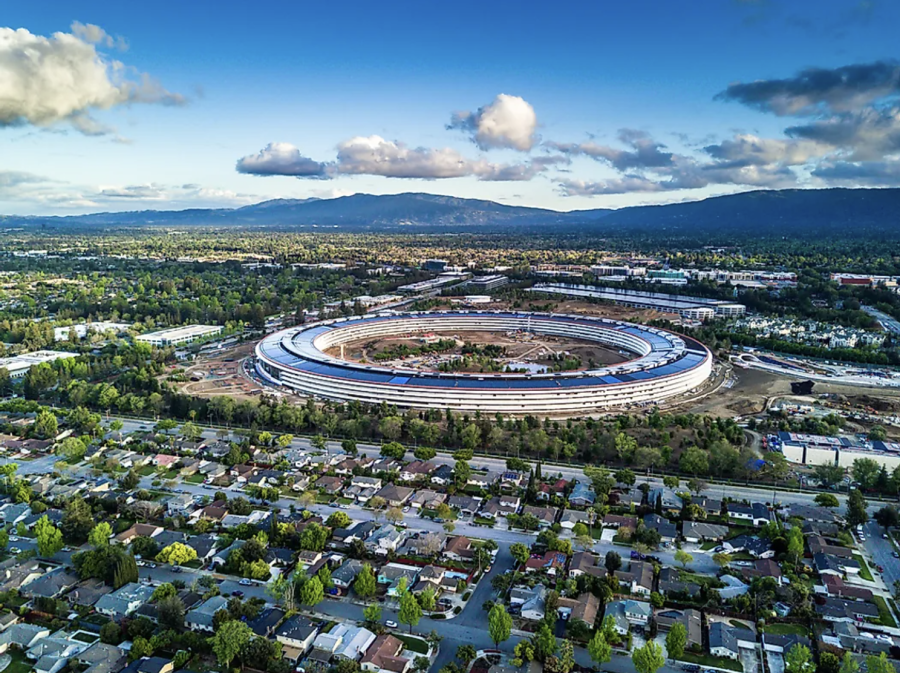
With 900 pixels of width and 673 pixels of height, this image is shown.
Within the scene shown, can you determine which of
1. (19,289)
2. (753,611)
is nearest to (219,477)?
(753,611)

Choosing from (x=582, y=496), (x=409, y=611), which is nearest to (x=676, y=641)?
(x=409, y=611)

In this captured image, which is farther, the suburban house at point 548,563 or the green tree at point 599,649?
the suburban house at point 548,563

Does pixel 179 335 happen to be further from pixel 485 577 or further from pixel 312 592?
pixel 485 577

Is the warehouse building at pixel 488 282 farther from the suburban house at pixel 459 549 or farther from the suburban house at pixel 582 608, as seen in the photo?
the suburban house at pixel 582 608

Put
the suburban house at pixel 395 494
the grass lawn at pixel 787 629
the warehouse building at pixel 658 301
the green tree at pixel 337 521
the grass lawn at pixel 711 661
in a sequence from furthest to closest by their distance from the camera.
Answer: the warehouse building at pixel 658 301 → the suburban house at pixel 395 494 → the green tree at pixel 337 521 → the grass lawn at pixel 787 629 → the grass lawn at pixel 711 661

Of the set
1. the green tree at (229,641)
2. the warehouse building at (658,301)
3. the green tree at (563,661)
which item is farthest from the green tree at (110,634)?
the warehouse building at (658,301)

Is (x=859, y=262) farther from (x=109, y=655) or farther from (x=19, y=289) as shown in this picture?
(x=19, y=289)

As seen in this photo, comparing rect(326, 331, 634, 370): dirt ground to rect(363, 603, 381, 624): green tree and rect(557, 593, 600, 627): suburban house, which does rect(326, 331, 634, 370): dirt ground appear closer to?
rect(557, 593, 600, 627): suburban house
